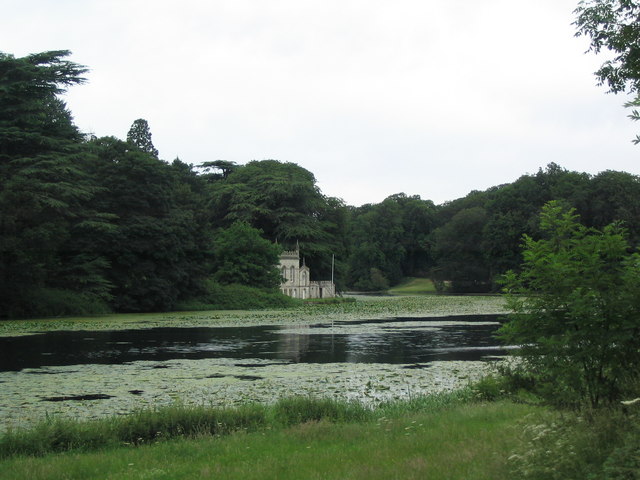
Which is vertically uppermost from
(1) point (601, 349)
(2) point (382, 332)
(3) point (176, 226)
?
(3) point (176, 226)

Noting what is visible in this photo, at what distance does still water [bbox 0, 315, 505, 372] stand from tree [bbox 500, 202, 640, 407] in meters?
11.0

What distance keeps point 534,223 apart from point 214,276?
4115 cm

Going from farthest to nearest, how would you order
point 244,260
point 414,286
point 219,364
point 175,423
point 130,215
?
point 414,286 → point 244,260 → point 130,215 → point 219,364 → point 175,423

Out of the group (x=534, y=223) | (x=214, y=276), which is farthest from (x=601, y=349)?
(x=534, y=223)

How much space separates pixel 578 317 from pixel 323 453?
334 centimetres

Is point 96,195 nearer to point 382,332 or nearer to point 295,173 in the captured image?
point 382,332

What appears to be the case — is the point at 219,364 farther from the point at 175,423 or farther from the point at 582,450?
the point at 582,450

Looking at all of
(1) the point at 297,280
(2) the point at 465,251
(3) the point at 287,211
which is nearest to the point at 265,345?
(1) the point at 297,280

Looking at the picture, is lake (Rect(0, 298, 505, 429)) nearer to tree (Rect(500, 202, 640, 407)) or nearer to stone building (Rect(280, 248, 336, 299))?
tree (Rect(500, 202, 640, 407))

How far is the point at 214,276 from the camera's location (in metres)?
61.9

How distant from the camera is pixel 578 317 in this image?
759 cm

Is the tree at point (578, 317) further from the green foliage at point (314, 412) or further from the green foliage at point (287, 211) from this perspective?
the green foliage at point (287, 211)

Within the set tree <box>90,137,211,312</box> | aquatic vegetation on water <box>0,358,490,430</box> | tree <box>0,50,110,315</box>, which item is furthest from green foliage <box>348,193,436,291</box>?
aquatic vegetation on water <box>0,358,490,430</box>

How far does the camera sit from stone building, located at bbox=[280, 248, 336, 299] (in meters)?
76.4
